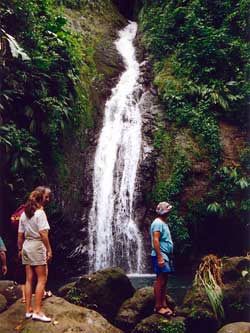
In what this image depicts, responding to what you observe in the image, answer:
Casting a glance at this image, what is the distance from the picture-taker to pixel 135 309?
723 cm

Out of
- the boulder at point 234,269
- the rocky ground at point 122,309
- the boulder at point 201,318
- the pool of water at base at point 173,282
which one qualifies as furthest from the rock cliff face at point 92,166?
the boulder at point 201,318

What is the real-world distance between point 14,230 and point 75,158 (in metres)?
2.96

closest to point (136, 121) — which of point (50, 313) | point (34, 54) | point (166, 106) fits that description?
point (166, 106)

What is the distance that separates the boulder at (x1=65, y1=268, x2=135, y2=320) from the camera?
7.52 metres

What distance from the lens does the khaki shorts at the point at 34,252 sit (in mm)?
6070

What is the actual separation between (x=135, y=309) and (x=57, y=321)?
1.69 meters

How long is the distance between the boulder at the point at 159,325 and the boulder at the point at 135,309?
381 millimetres

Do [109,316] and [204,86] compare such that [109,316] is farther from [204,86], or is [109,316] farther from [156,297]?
[204,86]

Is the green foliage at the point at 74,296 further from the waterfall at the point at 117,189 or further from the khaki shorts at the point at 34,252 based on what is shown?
the waterfall at the point at 117,189

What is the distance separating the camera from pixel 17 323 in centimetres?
608

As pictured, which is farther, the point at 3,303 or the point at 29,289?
the point at 3,303

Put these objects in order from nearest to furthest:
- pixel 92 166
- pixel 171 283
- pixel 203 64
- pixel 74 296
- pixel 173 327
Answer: pixel 173 327
pixel 74 296
pixel 171 283
pixel 92 166
pixel 203 64

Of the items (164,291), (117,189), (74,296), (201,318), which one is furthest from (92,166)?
(201,318)

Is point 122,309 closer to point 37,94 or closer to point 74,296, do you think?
point 74,296
